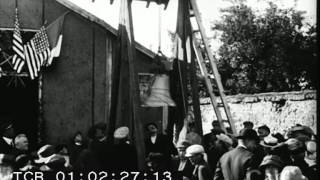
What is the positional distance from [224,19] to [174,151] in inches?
1011

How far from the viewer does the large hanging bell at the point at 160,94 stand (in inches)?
287

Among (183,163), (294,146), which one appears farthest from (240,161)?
(183,163)

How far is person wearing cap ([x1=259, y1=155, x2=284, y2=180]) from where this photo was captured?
584 cm

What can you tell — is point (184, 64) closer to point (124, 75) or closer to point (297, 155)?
point (124, 75)

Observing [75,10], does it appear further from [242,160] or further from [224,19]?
[224,19]

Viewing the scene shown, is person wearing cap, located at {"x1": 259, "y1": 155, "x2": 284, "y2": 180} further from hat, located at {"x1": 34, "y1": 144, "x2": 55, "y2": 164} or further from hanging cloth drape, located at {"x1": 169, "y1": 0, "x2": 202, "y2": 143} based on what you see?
hat, located at {"x1": 34, "y1": 144, "x2": 55, "y2": 164}

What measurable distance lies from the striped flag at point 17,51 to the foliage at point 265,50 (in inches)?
576

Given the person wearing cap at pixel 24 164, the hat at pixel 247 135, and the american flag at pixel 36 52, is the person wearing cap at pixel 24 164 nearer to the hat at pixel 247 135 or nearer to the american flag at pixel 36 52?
the hat at pixel 247 135

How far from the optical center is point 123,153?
7.19 m

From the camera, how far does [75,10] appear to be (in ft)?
38.7

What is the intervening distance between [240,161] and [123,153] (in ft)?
5.91

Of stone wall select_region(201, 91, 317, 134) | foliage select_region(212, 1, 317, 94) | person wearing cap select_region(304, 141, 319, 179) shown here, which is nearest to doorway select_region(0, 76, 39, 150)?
stone wall select_region(201, 91, 317, 134)

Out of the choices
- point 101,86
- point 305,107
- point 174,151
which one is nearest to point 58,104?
point 101,86

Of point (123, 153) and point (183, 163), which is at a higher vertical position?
point (123, 153)
